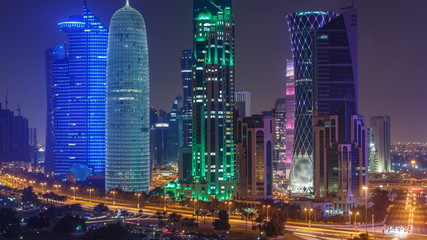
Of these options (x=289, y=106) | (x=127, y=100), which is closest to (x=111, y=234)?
(x=127, y=100)

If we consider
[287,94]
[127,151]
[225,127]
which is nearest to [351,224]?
[225,127]

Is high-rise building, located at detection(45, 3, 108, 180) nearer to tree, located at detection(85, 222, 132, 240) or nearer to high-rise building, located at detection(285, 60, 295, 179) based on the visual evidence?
high-rise building, located at detection(285, 60, 295, 179)

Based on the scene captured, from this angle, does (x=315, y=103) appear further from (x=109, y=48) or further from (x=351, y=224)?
(x=351, y=224)

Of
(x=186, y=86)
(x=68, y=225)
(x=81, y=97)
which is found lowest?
(x=68, y=225)

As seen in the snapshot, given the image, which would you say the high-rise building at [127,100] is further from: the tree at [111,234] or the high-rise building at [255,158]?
the tree at [111,234]

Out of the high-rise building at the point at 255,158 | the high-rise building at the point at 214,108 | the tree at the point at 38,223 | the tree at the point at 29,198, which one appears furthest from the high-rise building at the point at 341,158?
the tree at the point at 29,198

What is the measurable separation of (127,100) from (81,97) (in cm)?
3324

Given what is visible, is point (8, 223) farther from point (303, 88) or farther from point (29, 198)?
point (303, 88)

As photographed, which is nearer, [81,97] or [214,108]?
[214,108]

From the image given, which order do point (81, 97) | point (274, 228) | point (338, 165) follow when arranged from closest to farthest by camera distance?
point (274, 228) → point (338, 165) → point (81, 97)

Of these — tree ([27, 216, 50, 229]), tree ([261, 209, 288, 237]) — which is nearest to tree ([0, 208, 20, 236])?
tree ([27, 216, 50, 229])

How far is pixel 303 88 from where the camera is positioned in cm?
16162

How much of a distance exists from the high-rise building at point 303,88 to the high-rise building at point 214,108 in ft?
96.3

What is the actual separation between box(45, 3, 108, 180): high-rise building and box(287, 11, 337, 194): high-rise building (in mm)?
44661
